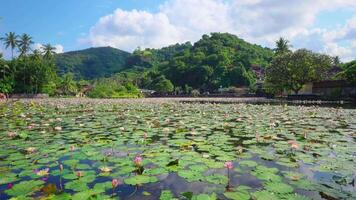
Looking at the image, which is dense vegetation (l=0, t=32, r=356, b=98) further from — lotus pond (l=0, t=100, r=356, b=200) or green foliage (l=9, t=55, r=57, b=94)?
lotus pond (l=0, t=100, r=356, b=200)

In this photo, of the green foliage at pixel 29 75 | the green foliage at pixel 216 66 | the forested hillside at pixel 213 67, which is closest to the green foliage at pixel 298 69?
the forested hillside at pixel 213 67

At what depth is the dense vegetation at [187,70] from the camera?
4719 cm

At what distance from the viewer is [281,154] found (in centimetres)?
621

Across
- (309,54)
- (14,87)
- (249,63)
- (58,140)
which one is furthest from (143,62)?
(58,140)

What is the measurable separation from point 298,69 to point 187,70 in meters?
63.7

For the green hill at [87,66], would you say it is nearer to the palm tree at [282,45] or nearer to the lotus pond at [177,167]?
the palm tree at [282,45]

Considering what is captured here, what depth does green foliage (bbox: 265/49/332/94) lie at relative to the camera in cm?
4566

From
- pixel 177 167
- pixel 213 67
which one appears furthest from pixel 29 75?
pixel 177 167

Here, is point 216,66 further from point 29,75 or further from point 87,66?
point 87,66

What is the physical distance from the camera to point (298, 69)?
4562cm

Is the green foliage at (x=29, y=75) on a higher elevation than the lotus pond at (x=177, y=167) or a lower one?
higher

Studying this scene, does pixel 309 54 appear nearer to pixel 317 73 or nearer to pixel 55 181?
pixel 317 73

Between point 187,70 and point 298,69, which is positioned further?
point 187,70

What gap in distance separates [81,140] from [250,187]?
15.7ft
